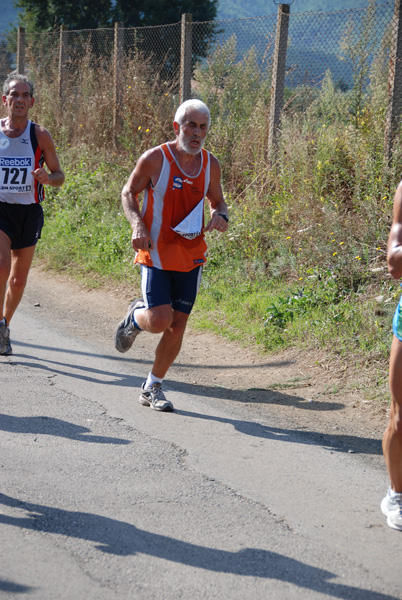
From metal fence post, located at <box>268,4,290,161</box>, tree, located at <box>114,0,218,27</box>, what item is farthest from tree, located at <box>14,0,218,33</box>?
metal fence post, located at <box>268,4,290,161</box>

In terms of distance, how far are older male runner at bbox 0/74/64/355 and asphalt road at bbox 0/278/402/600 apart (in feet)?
3.75

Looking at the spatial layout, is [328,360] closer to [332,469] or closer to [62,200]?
[332,469]

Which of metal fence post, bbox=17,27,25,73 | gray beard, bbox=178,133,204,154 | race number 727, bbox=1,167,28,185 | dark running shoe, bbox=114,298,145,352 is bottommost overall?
dark running shoe, bbox=114,298,145,352

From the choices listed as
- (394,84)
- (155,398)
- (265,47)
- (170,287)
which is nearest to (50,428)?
(155,398)

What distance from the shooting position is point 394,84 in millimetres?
8070

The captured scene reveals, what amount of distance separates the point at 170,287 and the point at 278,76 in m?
5.19

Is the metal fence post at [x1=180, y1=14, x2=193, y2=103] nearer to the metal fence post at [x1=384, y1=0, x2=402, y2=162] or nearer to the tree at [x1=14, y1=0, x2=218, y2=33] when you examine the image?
the metal fence post at [x1=384, y1=0, x2=402, y2=162]

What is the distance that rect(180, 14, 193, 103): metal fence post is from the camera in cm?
1116

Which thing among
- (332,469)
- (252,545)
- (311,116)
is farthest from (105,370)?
(311,116)

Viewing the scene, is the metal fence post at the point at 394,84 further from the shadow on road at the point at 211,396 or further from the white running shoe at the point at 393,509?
the white running shoe at the point at 393,509

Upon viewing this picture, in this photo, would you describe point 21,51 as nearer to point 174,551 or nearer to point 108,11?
point 174,551

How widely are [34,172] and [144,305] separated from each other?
4.80 feet

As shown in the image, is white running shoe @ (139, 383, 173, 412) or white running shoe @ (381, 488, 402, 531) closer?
white running shoe @ (381, 488, 402, 531)

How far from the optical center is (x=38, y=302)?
348 inches
